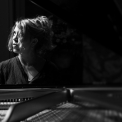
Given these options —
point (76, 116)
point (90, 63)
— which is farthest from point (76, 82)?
point (76, 116)

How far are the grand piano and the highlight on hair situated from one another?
0.03 meters

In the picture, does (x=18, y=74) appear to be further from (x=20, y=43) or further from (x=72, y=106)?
(x=72, y=106)

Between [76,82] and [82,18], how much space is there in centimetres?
27

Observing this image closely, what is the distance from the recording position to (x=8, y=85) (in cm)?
121

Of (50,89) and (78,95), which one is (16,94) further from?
(78,95)

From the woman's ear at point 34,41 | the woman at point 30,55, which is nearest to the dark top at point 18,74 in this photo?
the woman at point 30,55

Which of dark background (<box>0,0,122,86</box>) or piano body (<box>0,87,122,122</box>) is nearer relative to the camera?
piano body (<box>0,87,122,122</box>)

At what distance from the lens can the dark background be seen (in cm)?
102

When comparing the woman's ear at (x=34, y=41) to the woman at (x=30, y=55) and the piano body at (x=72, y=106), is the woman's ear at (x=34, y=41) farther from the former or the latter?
the piano body at (x=72, y=106)

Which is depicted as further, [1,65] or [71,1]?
[1,65]

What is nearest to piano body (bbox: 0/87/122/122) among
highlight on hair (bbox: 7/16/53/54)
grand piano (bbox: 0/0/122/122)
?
grand piano (bbox: 0/0/122/122)

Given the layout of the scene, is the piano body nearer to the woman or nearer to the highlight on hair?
the woman

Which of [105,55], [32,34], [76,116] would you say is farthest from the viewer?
[32,34]

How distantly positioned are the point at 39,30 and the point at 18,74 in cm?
22
